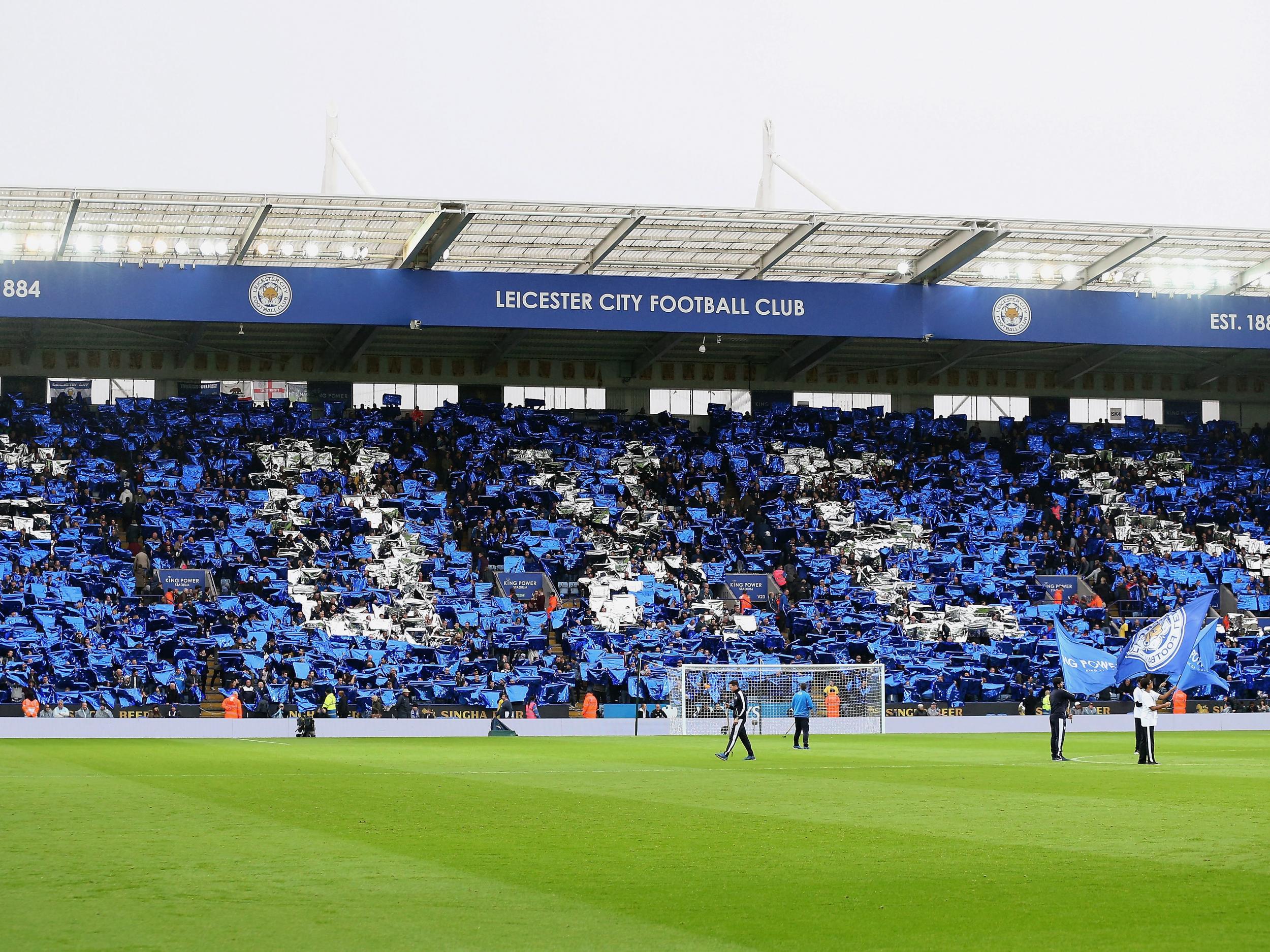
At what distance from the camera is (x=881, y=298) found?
2019 inches

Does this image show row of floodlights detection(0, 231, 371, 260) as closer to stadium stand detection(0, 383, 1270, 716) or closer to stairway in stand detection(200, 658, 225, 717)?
stadium stand detection(0, 383, 1270, 716)

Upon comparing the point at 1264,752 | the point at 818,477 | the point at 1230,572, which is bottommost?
the point at 1264,752

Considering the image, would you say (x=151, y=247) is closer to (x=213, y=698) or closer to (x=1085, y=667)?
(x=213, y=698)

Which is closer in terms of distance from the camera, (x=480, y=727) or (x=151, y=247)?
(x=480, y=727)


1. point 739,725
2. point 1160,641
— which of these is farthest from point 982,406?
point 739,725

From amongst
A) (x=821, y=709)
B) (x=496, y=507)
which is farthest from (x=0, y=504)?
(x=821, y=709)

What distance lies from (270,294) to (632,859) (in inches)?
1495

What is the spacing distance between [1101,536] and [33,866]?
4610cm

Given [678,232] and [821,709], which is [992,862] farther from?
[678,232]

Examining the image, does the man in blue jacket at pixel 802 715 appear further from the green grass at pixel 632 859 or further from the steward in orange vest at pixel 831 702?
the green grass at pixel 632 859

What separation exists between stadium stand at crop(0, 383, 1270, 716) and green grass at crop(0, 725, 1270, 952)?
57.4 feet

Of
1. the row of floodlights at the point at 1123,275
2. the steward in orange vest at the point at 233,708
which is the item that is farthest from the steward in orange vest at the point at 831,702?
the row of floodlights at the point at 1123,275

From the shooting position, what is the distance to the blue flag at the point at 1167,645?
38.2 metres

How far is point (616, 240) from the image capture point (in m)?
46.2
